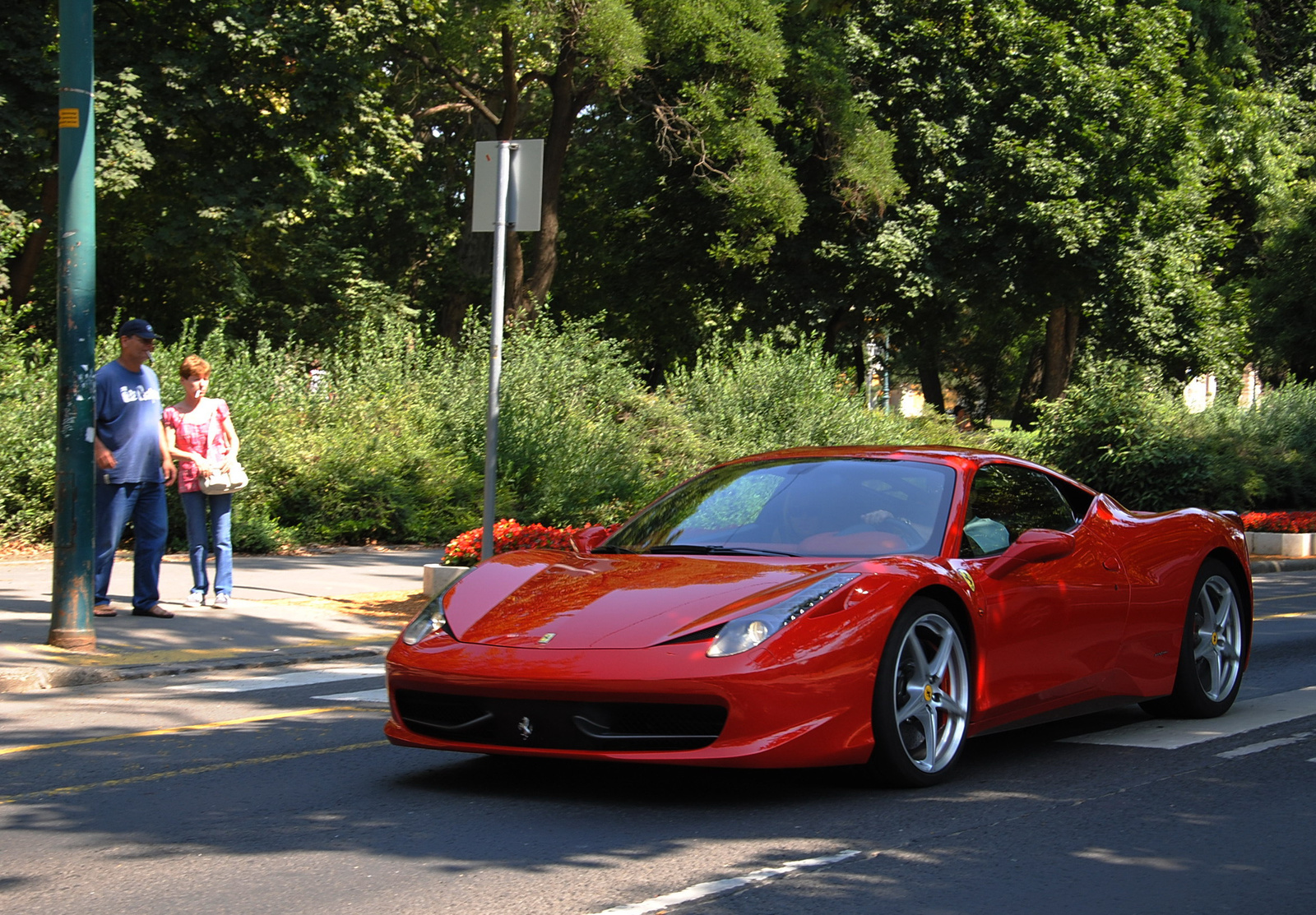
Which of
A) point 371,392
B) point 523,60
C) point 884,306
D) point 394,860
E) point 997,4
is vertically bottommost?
point 394,860

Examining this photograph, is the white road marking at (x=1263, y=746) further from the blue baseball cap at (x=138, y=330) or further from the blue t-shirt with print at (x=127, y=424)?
the blue baseball cap at (x=138, y=330)

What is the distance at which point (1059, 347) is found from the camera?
38.6 metres

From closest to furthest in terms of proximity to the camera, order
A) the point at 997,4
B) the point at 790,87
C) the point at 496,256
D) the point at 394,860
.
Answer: the point at 394,860 < the point at 496,256 < the point at 790,87 < the point at 997,4

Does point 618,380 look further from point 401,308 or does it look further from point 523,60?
point 401,308

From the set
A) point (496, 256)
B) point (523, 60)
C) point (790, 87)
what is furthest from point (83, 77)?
point (790, 87)

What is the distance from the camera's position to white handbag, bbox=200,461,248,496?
35.9ft

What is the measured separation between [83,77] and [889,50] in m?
26.3

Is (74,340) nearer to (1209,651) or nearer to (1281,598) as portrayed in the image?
(1209,651)

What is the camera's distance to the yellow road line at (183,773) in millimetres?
5488

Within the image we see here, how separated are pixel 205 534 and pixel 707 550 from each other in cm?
616

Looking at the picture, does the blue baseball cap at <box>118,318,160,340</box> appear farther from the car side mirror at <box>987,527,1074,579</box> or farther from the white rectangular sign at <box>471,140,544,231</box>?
the car side mirror at <box>987,527,1074,579</box>

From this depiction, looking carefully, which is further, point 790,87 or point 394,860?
point 790,87

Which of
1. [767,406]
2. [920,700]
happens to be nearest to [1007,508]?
[920,700]

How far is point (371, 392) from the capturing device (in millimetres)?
19234
